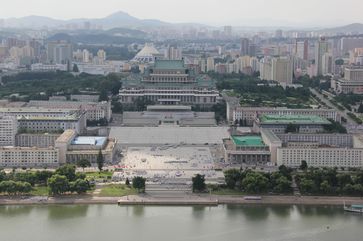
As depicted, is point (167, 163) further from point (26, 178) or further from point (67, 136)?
point (26, 178)

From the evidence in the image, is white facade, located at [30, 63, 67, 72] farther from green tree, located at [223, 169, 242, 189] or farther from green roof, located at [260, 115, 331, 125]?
green tree, located at [223, 169, 242, 189]

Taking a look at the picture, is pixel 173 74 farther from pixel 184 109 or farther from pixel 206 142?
pixel 206 142

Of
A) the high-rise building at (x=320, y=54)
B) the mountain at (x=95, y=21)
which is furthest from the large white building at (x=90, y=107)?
the mountain at (x=95, y=21)

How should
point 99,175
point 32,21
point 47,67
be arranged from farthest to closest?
point 32,21
point 47,67
point 99,175

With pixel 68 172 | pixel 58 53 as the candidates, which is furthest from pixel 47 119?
pixel 58 53

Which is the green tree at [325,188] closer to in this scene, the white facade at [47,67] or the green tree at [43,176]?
the green tree at [43,176]

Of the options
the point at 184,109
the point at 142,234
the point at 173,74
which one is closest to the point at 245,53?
the point at 173,74
